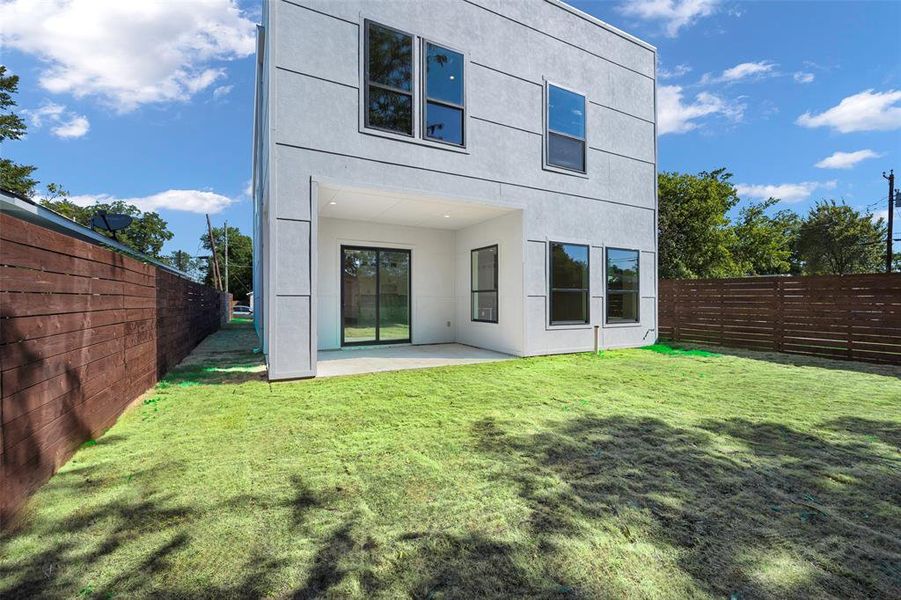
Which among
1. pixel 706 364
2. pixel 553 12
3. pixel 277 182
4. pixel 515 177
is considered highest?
pixel 553 12

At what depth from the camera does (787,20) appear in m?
8.41

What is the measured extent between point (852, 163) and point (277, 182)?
201 ft

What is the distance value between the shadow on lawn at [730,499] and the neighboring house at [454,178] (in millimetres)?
3840

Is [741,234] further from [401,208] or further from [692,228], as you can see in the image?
[401,208]

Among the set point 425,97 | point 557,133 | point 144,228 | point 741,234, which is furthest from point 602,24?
point 144,228

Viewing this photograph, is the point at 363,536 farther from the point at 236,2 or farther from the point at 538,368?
the point at 236,2

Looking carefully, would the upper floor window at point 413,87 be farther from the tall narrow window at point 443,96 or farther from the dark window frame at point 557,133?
the dark window frame at point 557,133

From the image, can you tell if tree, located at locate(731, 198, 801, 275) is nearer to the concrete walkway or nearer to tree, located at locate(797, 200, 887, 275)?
tree, located at locate(797, 200, 887, 275)

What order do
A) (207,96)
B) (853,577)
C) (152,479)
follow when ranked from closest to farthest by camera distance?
(853,577), (152,479), (207,96)

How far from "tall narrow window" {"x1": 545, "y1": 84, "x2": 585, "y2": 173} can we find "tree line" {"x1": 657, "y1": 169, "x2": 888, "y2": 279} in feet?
42.4

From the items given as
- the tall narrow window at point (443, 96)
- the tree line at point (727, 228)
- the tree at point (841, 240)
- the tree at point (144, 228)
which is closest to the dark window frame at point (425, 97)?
the tall narrow window at point (443, 96)

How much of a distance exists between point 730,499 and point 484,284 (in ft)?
20.7

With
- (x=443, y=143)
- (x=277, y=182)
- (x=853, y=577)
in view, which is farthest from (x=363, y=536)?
(x=443, y=143)

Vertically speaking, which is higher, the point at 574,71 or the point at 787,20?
the point at 787,20
